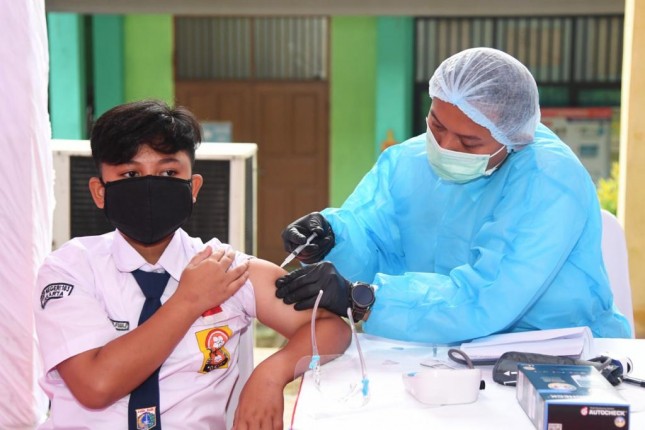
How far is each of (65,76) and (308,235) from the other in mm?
6365

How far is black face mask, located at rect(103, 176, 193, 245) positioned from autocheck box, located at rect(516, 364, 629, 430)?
760 millimetres

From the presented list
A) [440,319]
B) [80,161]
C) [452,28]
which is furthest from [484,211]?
[452,28]

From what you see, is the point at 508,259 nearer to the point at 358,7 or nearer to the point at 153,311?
the point at 153,311

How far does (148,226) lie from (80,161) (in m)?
1.60

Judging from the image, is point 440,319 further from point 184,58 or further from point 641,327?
point 184,58

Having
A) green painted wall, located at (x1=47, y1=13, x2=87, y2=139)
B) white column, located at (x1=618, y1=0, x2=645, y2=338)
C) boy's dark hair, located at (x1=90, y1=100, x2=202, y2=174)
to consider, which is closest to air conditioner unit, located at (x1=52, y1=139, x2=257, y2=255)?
boy's dark hair, located at (x1=90, y1=100, x2=202, y2=174)

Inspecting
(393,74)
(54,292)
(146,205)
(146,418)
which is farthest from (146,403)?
(393,74)

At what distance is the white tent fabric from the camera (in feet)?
7.93

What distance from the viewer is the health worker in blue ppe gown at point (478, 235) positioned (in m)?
1.78

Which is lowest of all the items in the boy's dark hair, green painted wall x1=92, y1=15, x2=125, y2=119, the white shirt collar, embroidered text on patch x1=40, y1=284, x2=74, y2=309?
embroidered text on patch x1=40, y1=284, x2=74, y2=309

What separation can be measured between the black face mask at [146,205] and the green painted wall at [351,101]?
21.6 feet

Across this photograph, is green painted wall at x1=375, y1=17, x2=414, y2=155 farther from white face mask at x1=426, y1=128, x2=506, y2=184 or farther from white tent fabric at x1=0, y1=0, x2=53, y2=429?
white face mask at x1=426, y1=128, x2=506, y2=184

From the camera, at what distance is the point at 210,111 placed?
8.39 m

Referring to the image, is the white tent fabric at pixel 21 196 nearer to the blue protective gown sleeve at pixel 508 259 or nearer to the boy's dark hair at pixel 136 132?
the boy's dark hair at pixel 136 132
